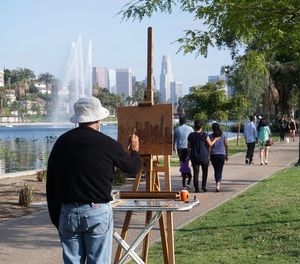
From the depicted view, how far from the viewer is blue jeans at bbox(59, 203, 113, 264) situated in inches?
181

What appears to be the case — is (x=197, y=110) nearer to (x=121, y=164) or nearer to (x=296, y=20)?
(x=296, y=20)

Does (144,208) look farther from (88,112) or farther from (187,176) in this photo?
(187,176)

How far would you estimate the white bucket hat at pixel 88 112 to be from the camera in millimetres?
4824

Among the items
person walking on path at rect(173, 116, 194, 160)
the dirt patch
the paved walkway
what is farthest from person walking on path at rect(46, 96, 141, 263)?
person walking on path at rect(173, 116, 194, 160)

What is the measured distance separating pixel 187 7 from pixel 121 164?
4380 millimetres

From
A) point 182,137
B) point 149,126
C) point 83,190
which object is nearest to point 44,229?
point 149,126

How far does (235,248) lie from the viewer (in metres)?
7.33

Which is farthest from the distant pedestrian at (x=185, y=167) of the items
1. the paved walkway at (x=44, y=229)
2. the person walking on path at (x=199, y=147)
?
the person walking on path at (x=199, y=147)

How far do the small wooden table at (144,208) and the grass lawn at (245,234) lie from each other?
1.28 m

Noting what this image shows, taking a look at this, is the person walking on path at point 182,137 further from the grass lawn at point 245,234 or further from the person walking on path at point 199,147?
the grass lawn at point 245,234

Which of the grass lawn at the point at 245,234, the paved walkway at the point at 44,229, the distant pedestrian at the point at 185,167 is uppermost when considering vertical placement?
the distant pedestrian at the point at 185,167

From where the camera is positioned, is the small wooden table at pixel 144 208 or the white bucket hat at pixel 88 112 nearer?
the white bucket hat at pixel 88 112

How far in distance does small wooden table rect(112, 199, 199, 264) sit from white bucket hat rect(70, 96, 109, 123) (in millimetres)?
1089

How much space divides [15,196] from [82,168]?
9319 millimetres
